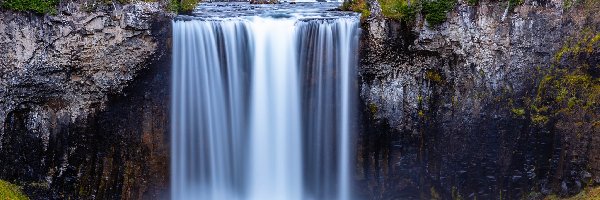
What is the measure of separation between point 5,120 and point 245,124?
16.1 feet

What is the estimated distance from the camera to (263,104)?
13.1 meters

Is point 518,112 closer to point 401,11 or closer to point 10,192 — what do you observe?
point 401,11

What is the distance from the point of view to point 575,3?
41.5ft

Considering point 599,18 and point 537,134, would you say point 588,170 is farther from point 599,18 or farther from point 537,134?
point 599,18

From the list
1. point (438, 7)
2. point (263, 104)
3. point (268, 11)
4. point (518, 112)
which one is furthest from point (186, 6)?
point (518, 112)

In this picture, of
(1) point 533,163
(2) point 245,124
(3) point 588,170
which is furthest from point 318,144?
(3) point 588,170

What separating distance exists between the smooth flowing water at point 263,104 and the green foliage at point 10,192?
3.14m

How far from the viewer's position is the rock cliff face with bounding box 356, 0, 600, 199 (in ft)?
42.0

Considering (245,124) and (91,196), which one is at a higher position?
(245,124)

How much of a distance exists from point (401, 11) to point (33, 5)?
24.2 ft

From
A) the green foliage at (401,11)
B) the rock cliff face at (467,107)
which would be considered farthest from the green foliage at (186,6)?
the green foliage at (401,11)

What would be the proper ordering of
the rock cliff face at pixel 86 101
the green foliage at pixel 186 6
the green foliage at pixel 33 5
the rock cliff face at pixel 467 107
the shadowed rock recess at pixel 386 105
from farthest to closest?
the green foliage at pixel 186 6
the rock cliff face at pixel 467 107
the shadowed rock recess at pixel 386 105
the rock cliff face at pixel 86 101
the green foliage at pixel 33 5

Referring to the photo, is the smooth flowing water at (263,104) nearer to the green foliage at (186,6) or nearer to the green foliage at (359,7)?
the green foliage at (359,7)

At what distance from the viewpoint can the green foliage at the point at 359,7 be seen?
42.1 feet
